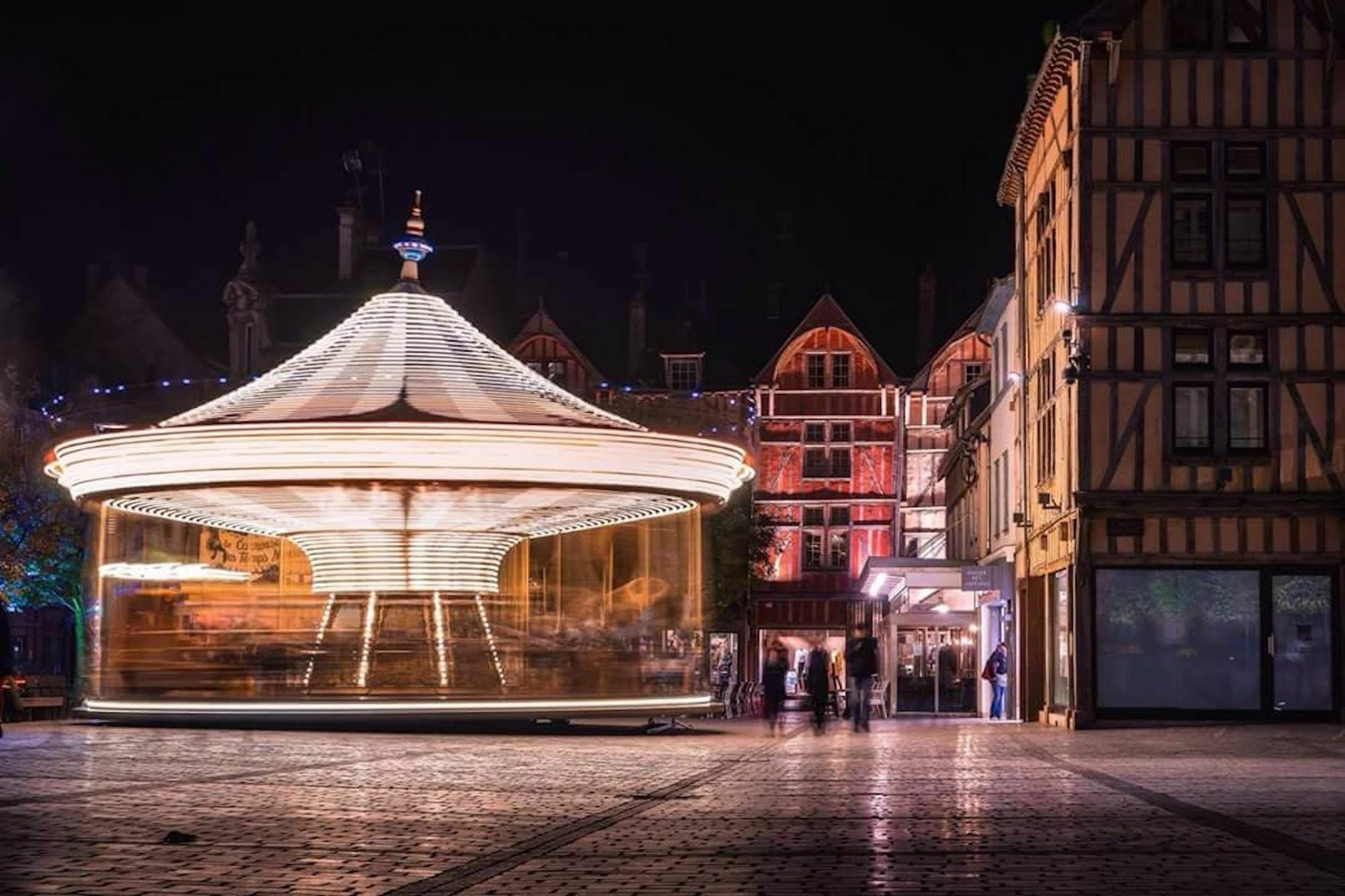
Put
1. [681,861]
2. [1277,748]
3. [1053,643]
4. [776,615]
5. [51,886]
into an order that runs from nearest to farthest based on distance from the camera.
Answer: [51,886] < [681,861] < [1277,748] < [1053,643] < [776,615]

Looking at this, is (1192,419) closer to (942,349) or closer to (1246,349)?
(1246,349)

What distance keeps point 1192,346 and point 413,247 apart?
36.7 feet

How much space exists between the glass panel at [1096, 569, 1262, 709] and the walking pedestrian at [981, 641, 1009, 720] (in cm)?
648

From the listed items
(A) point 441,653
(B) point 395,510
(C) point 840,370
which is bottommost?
(A) point 441,653

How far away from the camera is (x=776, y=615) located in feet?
226

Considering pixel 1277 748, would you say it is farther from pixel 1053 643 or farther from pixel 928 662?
pixel 928 662

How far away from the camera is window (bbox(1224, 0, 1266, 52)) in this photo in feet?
104

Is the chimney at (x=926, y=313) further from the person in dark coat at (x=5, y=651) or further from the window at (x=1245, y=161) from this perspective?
the person in dark coat at (x=5, y=651)

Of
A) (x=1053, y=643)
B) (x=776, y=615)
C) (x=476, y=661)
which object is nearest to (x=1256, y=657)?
(x=1053, y=643)

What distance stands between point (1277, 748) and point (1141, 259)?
1013cm

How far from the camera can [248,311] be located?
6675 cm

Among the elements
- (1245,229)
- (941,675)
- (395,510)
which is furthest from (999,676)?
(395,510)

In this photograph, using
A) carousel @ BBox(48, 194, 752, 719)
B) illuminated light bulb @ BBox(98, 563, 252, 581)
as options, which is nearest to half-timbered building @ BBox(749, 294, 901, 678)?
illuminated light bulb @ BBox(98, 563, 252, 581)

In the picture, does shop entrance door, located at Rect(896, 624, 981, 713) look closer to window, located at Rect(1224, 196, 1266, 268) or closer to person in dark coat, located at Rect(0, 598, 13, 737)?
window, located at Rect(1224, 196, 1266, 268)
